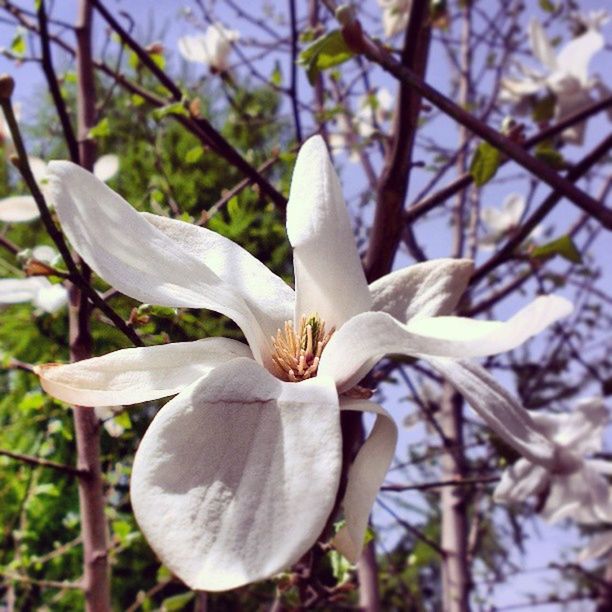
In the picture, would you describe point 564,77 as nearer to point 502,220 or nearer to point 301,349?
point 502,220

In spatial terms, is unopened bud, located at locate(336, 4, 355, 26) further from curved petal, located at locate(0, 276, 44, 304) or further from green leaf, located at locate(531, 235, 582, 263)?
curved petal, located at locate(0, 276, 44, 304)

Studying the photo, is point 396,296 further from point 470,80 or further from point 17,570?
point 470,80

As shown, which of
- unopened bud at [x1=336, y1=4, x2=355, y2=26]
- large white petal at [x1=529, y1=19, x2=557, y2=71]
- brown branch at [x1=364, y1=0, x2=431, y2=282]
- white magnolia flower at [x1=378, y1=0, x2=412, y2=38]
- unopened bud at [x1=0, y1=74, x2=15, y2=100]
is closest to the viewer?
unopened bud at [x1=0, y1=74, x2=15, y2=100]

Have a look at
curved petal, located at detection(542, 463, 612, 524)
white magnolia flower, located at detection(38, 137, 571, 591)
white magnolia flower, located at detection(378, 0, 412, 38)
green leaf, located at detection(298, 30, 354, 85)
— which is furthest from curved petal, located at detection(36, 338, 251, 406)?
A: white magnolia flower, located at detection(378, 0, 412, 38)

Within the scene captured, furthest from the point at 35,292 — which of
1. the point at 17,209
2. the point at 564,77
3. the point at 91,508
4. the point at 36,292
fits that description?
the point at 564,77

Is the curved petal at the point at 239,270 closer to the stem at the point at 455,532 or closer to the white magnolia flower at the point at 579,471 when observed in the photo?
the white magnolia flower at the point at 579,471

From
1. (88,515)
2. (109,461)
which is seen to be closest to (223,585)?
(88,515)
